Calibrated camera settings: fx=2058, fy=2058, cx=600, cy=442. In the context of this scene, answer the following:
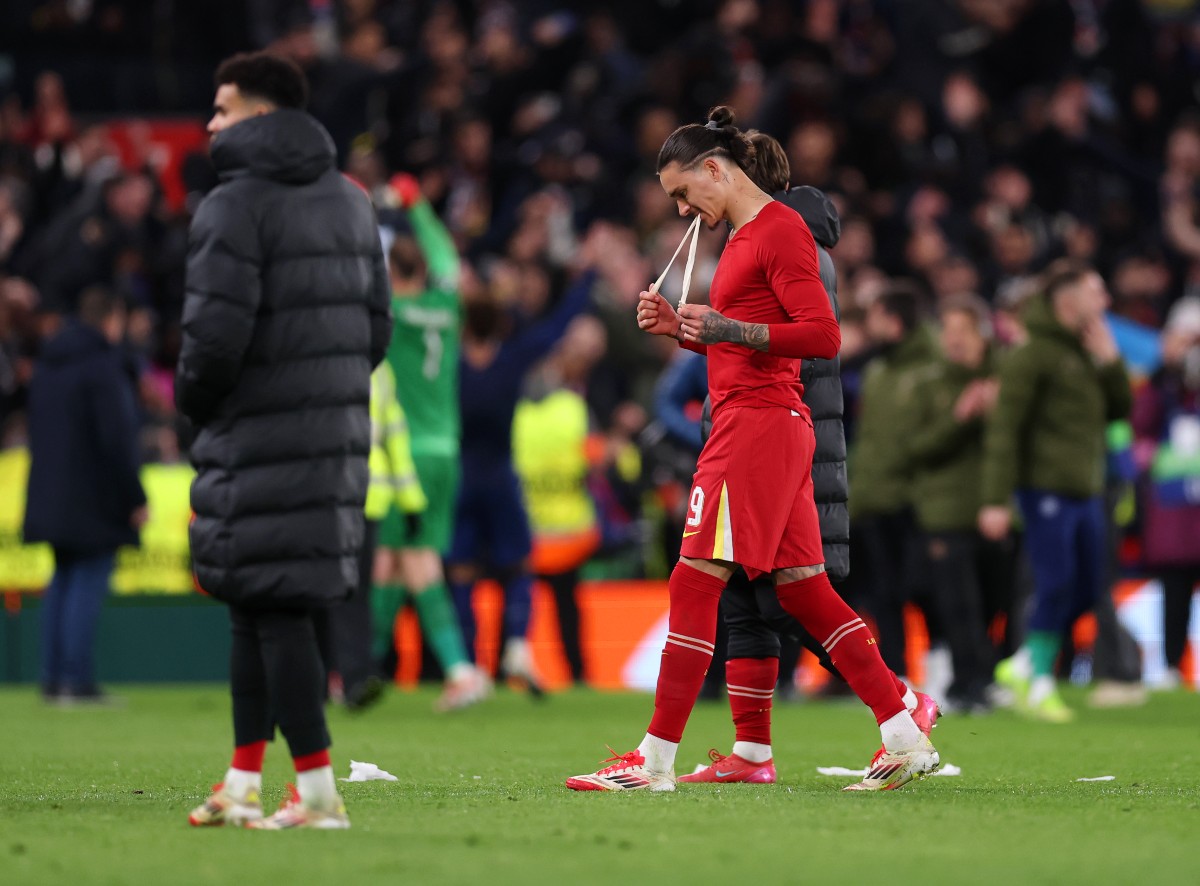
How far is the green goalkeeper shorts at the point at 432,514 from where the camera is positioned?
11664 mm

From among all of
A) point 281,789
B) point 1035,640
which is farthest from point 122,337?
point 281,789

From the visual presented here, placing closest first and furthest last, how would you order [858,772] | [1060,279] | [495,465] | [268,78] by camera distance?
1. [268,78]
2. [858,772]
3. [1060,279]
4. [495,465]

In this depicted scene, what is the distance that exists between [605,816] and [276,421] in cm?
146

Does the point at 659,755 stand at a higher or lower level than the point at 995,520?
lower

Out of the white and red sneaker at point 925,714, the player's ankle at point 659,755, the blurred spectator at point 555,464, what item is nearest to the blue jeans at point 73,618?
the blurred spectator at point 555,464

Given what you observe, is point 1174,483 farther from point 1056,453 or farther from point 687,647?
point 687,647

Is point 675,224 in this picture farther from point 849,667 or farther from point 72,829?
point 72,829

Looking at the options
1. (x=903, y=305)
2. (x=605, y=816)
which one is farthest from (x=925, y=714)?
(x=903, y=305)

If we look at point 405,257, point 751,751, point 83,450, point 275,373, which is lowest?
point 751,751

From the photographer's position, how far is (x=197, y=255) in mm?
5504

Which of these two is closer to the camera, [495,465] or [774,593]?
[774,593]

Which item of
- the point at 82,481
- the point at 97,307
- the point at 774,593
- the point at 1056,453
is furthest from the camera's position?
the point at 97,307

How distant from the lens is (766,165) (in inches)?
267

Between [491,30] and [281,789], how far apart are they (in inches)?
583
